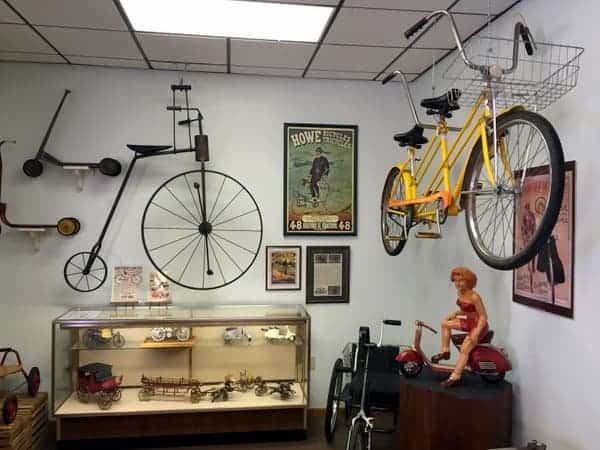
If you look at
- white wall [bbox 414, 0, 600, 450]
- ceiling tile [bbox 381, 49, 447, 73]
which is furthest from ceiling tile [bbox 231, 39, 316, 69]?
white wall [bbox 414, 0, 600, 450]

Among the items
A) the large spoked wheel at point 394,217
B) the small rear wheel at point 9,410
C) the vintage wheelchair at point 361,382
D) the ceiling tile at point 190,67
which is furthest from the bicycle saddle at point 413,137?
the small rear wheel at point 9,410

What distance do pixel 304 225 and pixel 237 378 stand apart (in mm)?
1273

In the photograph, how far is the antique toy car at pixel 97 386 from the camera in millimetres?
3406

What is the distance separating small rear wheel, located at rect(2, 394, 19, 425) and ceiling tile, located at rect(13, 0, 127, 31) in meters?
2.25

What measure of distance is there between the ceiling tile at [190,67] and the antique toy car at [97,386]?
2206 mm

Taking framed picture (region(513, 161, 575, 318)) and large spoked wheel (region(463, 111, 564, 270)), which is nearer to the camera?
large spoked wheel (region(463, 111, 564, 270))

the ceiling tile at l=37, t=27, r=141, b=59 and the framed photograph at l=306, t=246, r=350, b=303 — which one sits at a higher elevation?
the ceiling tile at l=37, t=27, r=141, b=59

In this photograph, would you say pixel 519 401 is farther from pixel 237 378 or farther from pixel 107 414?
pixel 107 414

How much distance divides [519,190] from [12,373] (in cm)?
324

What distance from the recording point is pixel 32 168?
3.64 meters

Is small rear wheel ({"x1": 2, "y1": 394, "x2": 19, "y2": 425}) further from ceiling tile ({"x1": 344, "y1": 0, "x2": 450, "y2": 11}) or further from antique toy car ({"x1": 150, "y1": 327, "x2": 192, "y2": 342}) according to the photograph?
ceiling tile ({"x1": 344, "y1": 0, "x2": 450, "y2": 11})

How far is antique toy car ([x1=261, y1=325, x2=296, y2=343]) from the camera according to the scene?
370cm

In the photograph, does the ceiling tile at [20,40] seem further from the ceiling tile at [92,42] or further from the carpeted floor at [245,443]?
the carpeted floor at [245,443]

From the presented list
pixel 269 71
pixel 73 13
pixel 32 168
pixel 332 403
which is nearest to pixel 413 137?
pixel 269 71
